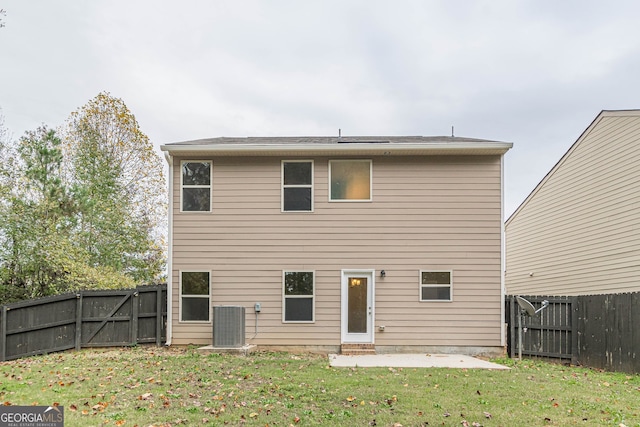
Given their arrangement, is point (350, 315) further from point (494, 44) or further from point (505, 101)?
point (505, 101)

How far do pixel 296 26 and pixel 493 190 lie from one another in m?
8.20

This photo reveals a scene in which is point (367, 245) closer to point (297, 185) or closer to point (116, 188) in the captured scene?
point (297, 185)

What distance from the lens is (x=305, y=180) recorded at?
1083cm

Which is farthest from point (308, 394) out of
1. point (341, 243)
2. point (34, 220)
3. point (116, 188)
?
point (116, 188)

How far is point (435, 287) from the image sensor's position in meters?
10.5

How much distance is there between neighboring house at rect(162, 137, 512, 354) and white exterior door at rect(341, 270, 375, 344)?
23mm

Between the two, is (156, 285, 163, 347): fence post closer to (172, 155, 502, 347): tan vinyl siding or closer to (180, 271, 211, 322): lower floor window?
(172, 155, 502, 347): tan vinyl siding

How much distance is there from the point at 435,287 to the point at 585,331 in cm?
309

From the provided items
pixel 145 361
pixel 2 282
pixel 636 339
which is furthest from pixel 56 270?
pixel 636 339

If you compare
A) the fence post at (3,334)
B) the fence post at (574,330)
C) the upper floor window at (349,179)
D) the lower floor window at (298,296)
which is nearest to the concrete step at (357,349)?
the lower floor window at (298,296)

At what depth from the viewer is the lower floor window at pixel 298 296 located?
1046 centimetres

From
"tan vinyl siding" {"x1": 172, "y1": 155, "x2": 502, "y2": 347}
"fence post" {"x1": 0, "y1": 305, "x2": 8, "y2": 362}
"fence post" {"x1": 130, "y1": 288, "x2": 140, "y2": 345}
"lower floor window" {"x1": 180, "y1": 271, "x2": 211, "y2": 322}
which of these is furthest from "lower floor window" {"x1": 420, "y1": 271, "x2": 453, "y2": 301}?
"fence post" {"x1": 0, "y1": 305, "x2": 8, "y2": 362}

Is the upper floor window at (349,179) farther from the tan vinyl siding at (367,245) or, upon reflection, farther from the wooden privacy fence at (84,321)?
the wooden privacy fence at (84,321)

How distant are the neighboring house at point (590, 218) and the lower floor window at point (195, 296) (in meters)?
10.1
